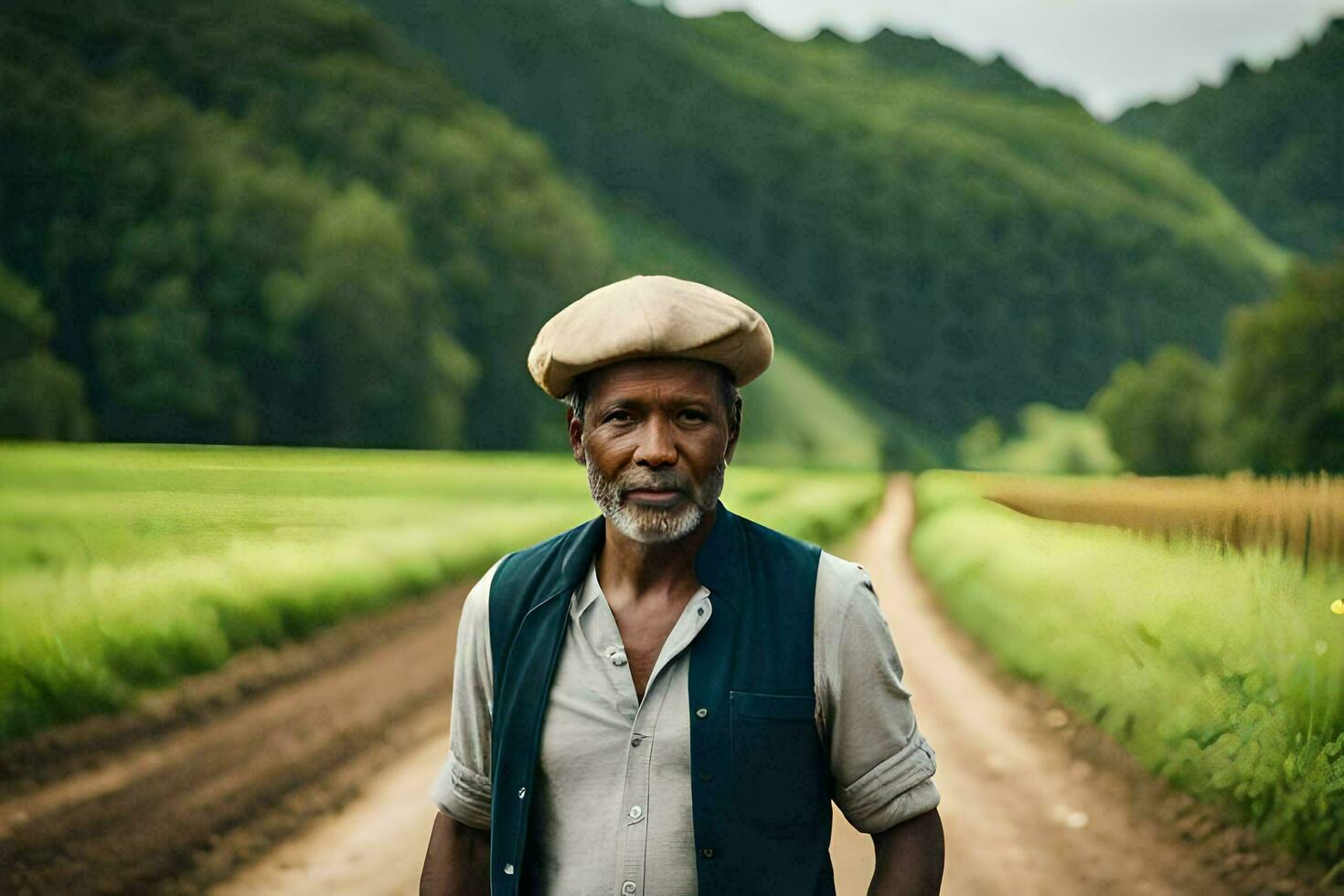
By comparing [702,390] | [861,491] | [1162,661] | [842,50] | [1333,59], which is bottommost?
[861,491]

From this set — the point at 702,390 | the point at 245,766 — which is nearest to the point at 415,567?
the point at 245,766

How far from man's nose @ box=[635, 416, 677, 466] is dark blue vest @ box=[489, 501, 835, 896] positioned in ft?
0.47

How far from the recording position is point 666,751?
5.84 feet

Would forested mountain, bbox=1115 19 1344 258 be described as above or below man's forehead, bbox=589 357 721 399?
above

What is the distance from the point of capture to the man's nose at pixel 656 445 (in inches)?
73.5

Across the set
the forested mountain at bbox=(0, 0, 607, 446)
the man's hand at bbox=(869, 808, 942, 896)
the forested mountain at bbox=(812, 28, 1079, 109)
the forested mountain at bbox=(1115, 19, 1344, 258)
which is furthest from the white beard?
the forested mountain at bbox=(812, 28, 1079, 109)

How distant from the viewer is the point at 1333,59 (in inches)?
238

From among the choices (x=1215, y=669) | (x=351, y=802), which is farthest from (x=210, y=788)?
(x=1215, y=669)

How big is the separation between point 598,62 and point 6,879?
35.4 meters

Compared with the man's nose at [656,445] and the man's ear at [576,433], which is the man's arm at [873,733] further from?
the man's ear at [576,433]

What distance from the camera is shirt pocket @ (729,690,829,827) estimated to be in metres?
1.76

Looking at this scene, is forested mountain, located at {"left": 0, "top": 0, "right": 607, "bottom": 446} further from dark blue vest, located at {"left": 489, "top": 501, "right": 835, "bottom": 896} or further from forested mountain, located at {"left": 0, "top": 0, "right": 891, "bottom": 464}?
dark blue vest, located at {"left": 489, "top": 501, "right": 835, "bottom": 896}

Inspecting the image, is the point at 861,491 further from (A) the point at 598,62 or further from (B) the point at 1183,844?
(A) the point at 598,62

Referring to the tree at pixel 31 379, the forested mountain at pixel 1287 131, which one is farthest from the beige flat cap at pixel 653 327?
the tree at pixel 31 379
